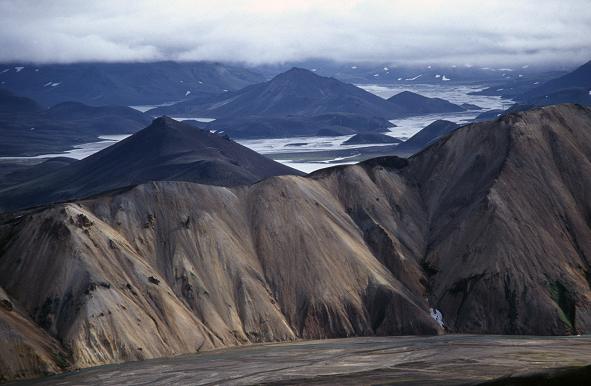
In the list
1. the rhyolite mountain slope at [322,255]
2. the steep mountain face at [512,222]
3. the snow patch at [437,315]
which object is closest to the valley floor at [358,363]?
the rhyolite mountain slope at [322,255]

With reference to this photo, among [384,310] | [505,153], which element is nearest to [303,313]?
[384,310]

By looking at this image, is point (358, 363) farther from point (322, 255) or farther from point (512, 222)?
point (512, 222)

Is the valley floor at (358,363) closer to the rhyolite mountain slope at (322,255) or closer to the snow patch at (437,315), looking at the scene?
the rhyolite mountain slope at (322,255)

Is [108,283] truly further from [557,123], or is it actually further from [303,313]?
[557,123]

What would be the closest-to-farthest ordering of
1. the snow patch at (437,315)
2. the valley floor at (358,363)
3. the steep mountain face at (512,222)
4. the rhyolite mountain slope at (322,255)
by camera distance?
the valley floor at (358,363)
the rhyolite mountain slope at (322,255)
the steep mountain face at (512,222)
the snow patch at (437,315)

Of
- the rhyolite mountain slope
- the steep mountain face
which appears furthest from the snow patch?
the steep mountain face

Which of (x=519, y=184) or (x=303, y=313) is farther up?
(x=519, y=184)
